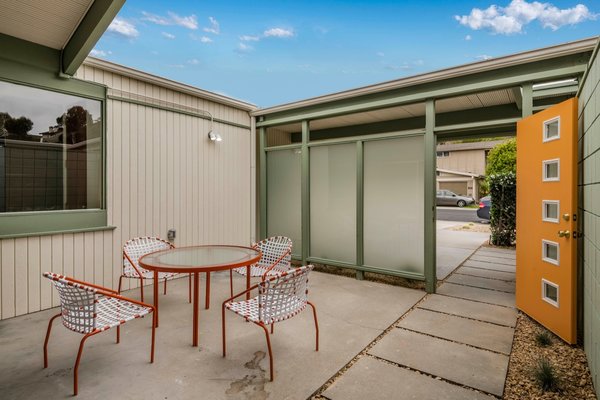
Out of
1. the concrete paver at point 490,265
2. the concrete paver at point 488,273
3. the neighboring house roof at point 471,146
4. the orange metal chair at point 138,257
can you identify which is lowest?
the concrete paver at point 488,273

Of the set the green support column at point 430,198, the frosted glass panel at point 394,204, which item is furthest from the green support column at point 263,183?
the green support column at point 430,198

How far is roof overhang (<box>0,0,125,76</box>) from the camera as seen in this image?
2639 millimetres

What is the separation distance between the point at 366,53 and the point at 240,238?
50752 mm

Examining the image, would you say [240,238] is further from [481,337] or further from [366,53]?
[366,53]

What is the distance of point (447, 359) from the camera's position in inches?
94.6

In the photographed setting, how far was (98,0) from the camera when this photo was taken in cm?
260

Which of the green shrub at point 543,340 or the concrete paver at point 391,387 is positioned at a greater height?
the green shrub at point 543,340

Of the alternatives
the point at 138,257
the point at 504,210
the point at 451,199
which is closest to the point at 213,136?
the point at 138,257

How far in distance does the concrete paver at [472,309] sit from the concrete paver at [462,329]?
5.3 inches

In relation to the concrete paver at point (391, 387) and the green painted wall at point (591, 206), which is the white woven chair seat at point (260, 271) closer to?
the concrete paver at point (391, 387)

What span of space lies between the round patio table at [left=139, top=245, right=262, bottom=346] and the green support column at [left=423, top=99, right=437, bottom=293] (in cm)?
217

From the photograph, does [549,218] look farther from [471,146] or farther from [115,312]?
[471,146]

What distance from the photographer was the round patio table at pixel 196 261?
8.54ft

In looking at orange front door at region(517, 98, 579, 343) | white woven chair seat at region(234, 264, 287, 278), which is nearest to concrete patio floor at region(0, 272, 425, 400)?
white woven chair seat at region(234, 264, 287, 278)
